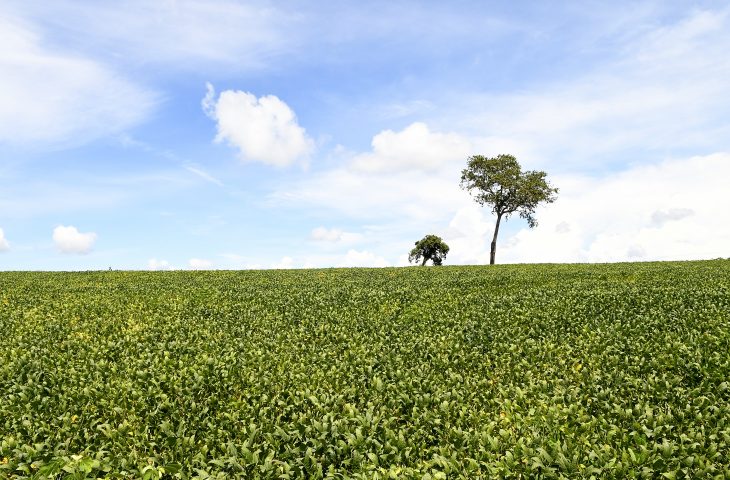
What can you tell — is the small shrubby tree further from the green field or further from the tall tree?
the green field

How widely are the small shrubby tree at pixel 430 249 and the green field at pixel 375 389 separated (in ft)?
166

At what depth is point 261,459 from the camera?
27.4ft

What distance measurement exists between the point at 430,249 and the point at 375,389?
202ft

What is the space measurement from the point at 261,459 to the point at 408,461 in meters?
2.46

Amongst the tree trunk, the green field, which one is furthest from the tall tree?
the green field

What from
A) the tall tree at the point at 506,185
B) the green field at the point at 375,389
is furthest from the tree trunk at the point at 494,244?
the green field at the point at 375,389

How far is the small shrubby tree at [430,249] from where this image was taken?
7131 centimetres

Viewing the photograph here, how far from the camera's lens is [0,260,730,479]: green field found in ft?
26.5

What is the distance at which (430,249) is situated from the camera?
237ft

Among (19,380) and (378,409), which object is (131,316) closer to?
(19,380)

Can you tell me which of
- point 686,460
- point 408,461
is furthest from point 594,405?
point 408,461

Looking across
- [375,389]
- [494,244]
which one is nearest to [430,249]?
[494,244]

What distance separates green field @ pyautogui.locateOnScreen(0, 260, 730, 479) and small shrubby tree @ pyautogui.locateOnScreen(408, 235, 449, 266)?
50.6 metres

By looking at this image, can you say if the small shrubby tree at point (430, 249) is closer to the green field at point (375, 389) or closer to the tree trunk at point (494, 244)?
the tree trunk at point (494, 244)
